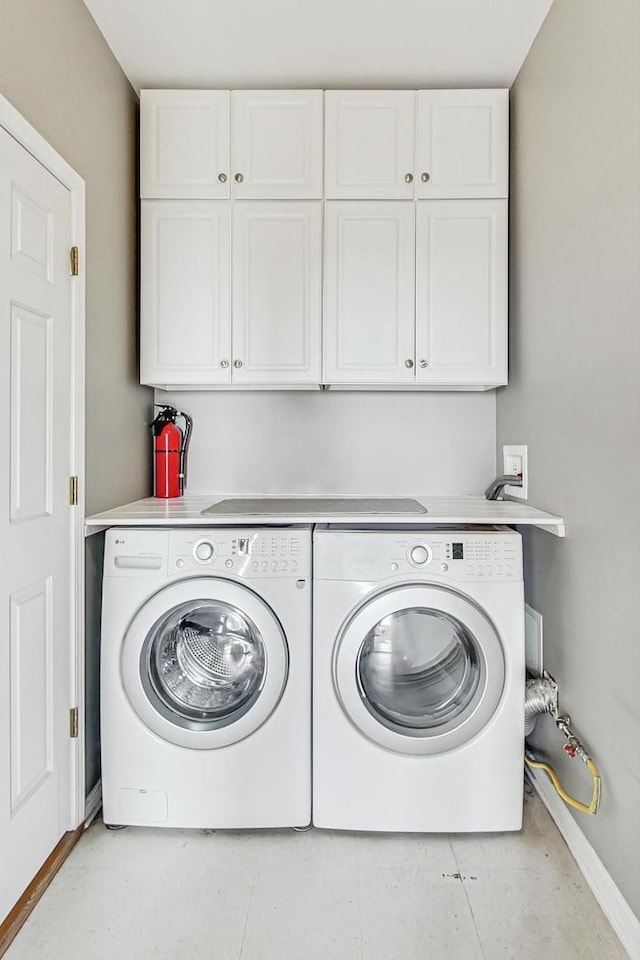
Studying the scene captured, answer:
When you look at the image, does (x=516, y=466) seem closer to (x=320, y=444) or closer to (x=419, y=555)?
(x=419, y=555)

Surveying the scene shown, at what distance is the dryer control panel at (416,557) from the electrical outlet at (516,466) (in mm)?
416

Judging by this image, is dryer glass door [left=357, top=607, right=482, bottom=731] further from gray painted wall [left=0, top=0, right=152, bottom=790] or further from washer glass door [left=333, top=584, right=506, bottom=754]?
gray painted wall [left=0, top=0, right=152, bottom=790]

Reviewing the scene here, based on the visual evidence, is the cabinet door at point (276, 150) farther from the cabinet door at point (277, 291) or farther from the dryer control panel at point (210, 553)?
the dryer control panel at point (210, 553)

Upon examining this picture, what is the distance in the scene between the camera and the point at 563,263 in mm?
1683

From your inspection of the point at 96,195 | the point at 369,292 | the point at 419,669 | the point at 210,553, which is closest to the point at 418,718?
the point at 419,669

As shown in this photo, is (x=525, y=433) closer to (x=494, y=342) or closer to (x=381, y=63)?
(x=494, y=342)

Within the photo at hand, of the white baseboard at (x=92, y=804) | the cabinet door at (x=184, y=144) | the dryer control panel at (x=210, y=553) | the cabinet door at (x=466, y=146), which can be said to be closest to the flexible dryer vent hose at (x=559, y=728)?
the dryer control panel at (x=210, y=553)

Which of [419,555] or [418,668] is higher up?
[419,555]

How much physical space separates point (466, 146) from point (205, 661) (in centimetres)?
206

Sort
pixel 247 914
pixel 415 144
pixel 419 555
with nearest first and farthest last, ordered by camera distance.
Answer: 1. pixel 247 914
2. pixel 419 555
3. pixel 415 144

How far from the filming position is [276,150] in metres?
2.08

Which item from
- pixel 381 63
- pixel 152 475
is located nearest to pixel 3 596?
pixel 152 475

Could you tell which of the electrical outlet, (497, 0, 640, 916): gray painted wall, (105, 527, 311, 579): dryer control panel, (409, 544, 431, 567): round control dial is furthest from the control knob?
the electrical outlet

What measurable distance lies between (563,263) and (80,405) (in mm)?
1524
